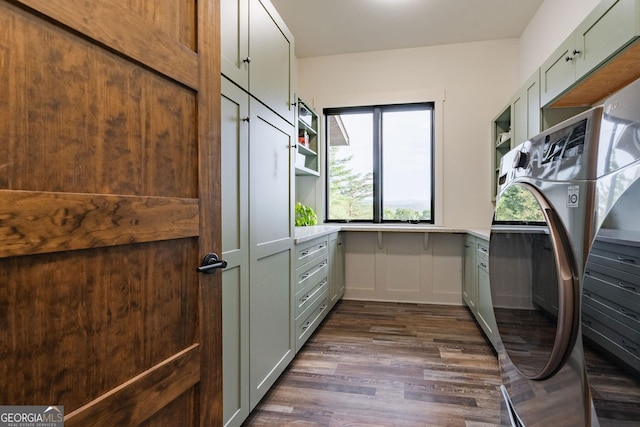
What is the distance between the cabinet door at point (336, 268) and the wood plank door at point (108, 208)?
7.57ft

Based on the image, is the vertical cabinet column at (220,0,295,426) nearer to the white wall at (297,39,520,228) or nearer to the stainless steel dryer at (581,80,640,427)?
the stainless steel dryer at (581,80,640,427)

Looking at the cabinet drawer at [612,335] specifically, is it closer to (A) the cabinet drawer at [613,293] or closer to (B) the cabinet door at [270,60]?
(A) the cabinet drawer at [613,293]

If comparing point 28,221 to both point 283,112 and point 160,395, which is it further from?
point 283,112

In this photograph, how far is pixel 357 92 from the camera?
13.0 feet

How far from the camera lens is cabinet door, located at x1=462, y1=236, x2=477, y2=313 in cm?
305

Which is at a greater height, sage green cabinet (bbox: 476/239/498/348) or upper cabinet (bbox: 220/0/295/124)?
upper cabinet (bbox: 220/0/295/124)

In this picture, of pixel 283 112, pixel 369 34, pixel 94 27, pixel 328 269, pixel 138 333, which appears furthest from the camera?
pixel 369 34

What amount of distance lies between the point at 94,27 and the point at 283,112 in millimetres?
1427

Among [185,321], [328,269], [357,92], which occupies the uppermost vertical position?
[357,92]

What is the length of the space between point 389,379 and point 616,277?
1.74 meters

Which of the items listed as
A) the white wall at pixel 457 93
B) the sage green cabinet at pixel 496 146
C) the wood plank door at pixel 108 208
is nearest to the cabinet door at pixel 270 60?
the wood plank door at pixel 108 208

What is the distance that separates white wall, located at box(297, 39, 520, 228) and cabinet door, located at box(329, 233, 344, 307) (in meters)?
1.18

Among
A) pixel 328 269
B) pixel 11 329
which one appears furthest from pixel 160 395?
pixel 328 269

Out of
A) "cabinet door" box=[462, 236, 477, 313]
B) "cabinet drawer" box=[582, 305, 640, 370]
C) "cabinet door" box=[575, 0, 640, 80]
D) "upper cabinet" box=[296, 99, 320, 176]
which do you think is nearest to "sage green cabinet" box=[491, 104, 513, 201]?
"cabinet door" box=[462, 236, 477, 313]
